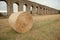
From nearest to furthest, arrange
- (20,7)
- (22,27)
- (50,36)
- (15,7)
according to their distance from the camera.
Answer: (50,36) → (22,27) → (20,7) → (15,7)

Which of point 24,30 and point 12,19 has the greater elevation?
point 12,19

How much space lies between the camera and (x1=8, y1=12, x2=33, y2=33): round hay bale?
512 cm

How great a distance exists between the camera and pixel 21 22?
17.4 ft

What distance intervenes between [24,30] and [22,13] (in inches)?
29.1

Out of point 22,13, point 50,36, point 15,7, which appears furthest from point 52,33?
point 15,7

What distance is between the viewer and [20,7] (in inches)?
558

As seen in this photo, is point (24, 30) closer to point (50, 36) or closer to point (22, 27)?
point (22, 27)

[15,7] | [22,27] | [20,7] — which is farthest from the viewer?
[15,7]

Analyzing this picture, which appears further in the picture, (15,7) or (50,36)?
Answer: (15,7)

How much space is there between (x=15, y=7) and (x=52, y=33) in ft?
35.8

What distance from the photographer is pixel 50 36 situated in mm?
4570

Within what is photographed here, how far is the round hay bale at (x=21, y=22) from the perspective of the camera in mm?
5117

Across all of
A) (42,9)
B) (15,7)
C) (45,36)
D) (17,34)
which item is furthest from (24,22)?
(42,9)

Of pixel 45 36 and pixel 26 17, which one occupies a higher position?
pixel 26 17
